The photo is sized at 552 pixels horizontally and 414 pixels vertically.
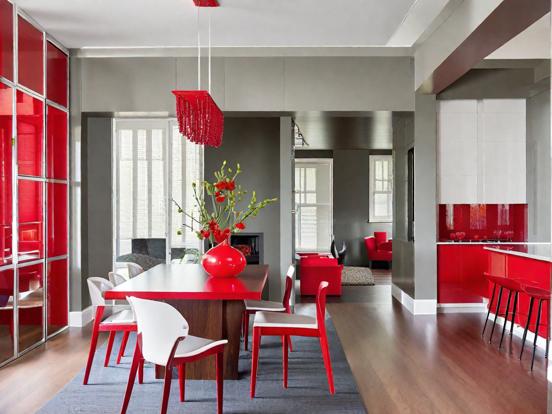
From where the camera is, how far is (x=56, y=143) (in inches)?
221

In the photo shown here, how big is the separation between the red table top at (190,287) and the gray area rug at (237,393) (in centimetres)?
69

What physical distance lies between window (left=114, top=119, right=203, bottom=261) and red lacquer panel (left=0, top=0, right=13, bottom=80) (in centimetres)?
222

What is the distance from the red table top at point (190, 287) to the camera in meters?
3.44

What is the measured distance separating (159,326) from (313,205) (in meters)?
10.9

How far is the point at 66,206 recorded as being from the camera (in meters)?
5.86

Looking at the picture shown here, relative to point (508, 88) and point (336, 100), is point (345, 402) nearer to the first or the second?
point (336, 100)

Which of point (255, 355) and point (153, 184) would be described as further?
point (153, 184)

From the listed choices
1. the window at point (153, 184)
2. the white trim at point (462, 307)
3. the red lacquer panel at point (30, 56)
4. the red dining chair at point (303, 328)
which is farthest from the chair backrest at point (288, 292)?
the red lacquer panel at point (30, 56)

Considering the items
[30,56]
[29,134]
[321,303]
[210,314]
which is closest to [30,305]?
[29,134]

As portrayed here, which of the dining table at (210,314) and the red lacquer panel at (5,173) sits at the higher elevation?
the red lacquer panel at (5,173)

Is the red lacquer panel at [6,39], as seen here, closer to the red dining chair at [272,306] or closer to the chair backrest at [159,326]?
the chair backrest at [159,326]

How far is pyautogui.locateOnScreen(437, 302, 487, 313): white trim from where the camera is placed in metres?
6.55

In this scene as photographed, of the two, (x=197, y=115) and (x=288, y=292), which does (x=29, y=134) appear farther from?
(x=288, y=292)

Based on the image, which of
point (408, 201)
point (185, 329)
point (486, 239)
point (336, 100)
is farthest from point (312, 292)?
point (185, 329)
